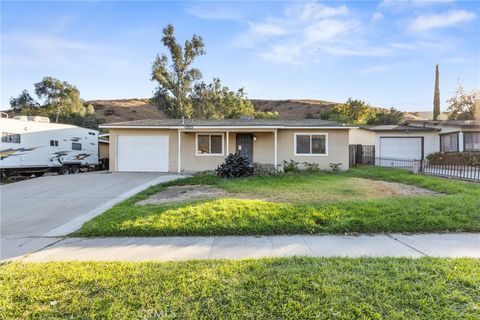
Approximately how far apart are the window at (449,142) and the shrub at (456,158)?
0.95 m

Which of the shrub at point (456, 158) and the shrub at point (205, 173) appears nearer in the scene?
the shrub at point (205, 173)

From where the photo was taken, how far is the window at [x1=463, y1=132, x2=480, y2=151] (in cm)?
1730

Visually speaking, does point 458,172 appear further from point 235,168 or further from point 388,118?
point 388,118

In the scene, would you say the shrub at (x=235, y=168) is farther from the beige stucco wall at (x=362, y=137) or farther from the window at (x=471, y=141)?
the window at (x=471, y=141)

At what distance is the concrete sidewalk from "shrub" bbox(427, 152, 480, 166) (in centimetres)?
1492

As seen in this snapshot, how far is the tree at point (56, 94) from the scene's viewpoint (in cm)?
3359

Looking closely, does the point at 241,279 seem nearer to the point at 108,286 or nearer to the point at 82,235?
the point at 108,286

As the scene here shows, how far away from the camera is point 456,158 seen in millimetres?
16656

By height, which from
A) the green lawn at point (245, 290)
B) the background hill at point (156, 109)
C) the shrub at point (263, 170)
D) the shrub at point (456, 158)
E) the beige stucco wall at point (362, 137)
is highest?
the background hill at point (156, 109)

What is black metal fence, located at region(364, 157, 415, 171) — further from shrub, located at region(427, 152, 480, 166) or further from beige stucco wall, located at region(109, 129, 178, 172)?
beige stucco wall, located at region(109, 129, 178, 172)

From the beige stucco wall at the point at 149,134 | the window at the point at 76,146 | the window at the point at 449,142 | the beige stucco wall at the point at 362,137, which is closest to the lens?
the beige stucco wall at the point at 149,134

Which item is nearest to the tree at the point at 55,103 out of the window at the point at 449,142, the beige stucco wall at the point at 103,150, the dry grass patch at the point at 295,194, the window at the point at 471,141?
the beige stucco wall at the point at 103,150

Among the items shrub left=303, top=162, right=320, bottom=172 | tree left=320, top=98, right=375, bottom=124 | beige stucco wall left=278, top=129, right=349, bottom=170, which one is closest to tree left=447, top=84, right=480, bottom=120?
tree left=320, top=98, right=375, bottom=124

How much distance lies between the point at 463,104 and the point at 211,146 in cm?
3085
